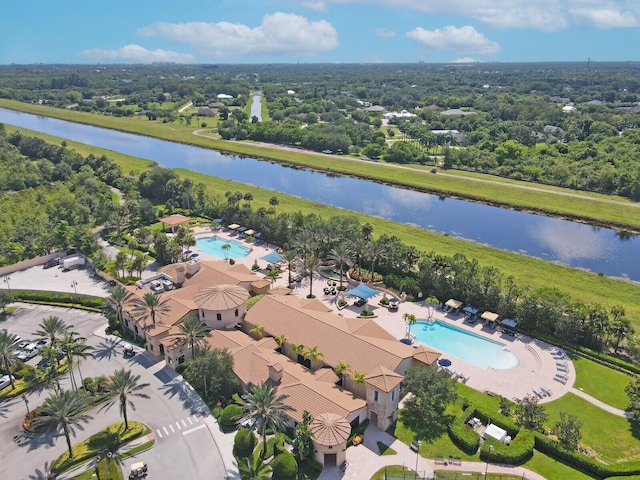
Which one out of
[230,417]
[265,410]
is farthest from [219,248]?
[265,410]

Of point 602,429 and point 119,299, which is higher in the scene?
point 119,299

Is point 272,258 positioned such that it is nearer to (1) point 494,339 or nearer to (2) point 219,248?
(2) point 219,248

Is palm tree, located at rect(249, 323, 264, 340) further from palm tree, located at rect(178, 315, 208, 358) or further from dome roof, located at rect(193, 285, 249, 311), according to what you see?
palm tree, located at rect(178, 315, 208, 358)

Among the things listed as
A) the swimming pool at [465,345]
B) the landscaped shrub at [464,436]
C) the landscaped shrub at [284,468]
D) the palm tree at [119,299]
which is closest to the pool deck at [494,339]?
the swimming pool at [465,345]

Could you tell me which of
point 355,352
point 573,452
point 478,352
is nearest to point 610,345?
point 478,352

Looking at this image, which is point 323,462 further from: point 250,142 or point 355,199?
point 250,142

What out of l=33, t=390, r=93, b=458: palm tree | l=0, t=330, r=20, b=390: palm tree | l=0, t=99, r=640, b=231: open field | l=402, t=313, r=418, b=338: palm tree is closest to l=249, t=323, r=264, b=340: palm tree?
l=402, t=313, r=418, b=338: palm tree
